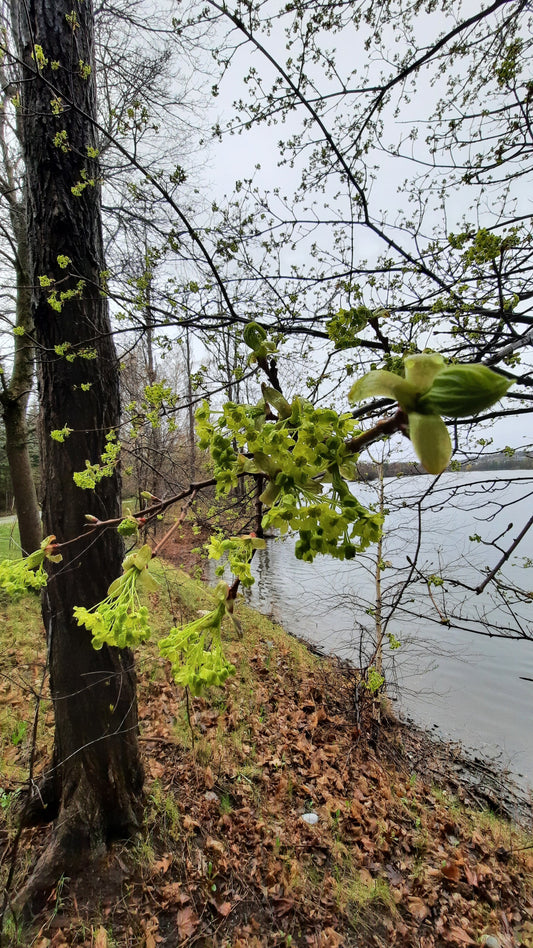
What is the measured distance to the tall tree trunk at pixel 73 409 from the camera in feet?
6.94

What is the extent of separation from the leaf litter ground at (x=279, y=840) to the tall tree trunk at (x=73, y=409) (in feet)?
1.12

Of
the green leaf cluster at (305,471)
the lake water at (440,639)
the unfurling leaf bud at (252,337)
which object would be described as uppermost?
the unfurling leaf bud at (252,337)

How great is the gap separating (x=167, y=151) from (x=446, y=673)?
843 centimetres

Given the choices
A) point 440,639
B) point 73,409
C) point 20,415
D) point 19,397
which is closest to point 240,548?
point 73,409

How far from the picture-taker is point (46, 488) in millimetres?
2303

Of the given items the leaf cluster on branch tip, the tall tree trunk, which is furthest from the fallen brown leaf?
the leaf cluster on branch tip

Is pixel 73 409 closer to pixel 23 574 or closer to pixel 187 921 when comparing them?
pixel 23 574

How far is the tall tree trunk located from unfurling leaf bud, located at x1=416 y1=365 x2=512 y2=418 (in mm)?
2015

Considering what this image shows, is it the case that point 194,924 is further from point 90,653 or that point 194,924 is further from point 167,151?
point 167,151

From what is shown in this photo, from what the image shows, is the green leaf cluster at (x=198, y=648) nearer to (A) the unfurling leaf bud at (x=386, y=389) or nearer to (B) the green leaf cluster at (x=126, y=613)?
(B) the green leaf cluster at (x=126, y=613)

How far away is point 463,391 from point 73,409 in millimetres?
2314

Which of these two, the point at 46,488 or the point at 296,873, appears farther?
the point at 296,873

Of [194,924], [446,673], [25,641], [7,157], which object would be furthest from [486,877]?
[7,157]

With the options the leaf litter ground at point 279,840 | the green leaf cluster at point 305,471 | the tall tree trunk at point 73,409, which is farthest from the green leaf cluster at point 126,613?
the leaf litter ground at point 279,840
